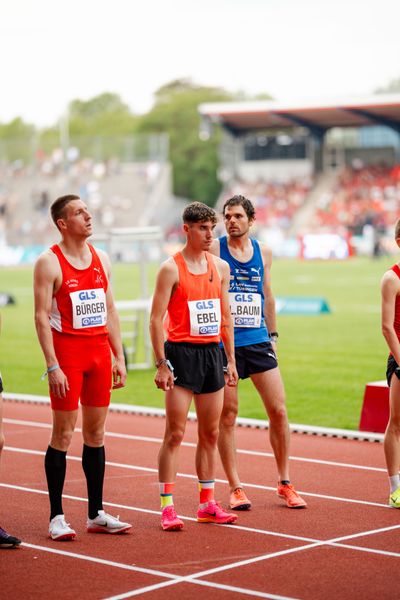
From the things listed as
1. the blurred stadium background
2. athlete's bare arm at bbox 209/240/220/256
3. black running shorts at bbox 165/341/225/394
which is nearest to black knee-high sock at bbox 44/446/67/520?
black running shorts at bbox 165/341/225/394

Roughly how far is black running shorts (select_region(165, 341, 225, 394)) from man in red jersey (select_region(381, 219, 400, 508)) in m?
1.23

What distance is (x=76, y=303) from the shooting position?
271 inches

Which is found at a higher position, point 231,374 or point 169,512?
point 231,374

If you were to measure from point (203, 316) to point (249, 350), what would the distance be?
2.74 ft

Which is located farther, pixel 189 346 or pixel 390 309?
pixel 390 309

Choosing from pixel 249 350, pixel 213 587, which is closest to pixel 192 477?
pixel 249 350

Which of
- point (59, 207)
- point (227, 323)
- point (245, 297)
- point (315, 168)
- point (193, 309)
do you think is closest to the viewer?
point (59, 207)

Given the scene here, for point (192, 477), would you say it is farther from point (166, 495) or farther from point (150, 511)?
point (166, 495)

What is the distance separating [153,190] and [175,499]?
53399 millimetres

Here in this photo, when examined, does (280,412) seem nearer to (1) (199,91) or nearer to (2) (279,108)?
(2) (279,108)

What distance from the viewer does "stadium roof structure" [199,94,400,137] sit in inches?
2269

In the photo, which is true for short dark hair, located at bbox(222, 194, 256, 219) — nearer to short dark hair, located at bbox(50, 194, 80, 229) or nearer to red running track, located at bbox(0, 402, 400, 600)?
short dark hair, located at bbox(50, 194, 80, 229)

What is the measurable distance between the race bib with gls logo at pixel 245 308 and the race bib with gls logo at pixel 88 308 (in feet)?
4.07

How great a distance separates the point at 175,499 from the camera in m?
8.16
